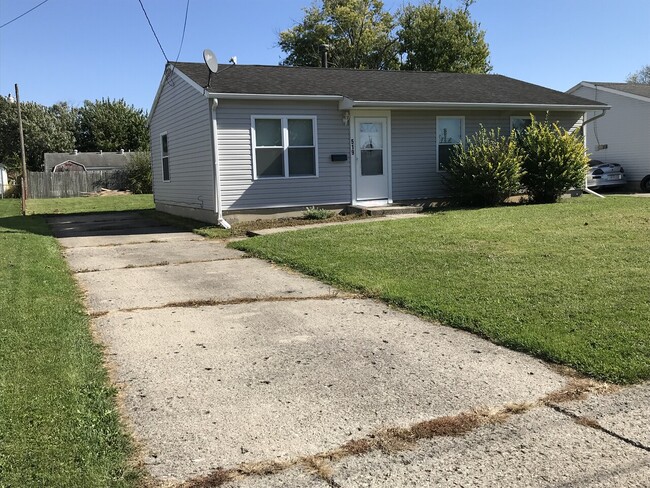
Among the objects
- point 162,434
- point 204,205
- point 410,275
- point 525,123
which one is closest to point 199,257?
point 410,275

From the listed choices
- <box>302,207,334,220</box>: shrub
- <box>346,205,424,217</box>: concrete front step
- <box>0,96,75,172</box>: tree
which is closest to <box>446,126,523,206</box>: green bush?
<box>346,205,424,217</box>: concrete front step

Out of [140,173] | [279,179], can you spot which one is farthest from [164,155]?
[140,173]

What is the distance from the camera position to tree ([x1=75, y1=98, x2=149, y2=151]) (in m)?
58.0

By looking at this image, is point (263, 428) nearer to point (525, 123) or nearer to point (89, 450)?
point (89, 450)

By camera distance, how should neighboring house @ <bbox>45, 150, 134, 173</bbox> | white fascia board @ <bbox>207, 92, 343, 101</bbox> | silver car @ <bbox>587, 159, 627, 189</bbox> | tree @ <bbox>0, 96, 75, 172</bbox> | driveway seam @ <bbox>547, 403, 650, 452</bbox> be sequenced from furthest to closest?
tree @ <bbox>0, 96, 75, 172</bbox>
neighboring house @ <bbox>45, 150, 134, 173</bbox>
silver car @ <bbox>587, 159, 627, 189</bbox>
white fascia board @ <bbox>207, 92, 343, 101</bbox>
driveway seam @ <bbox>547, 403, 650, 452</bbox>

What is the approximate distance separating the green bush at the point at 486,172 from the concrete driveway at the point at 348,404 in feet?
28.5

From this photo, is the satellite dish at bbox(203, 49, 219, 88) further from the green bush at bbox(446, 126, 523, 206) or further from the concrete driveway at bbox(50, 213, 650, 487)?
the concrete driveway at bbox(50, 213, 650, 487)

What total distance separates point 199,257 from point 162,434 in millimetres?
6361

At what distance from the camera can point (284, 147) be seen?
1352cm

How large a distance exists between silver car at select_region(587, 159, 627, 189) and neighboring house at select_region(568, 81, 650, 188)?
0.72 m

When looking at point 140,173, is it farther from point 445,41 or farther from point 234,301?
point 234,301

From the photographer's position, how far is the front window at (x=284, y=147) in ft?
43.8

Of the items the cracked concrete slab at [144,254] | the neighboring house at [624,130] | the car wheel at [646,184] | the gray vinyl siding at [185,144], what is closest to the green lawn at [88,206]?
the gray vinyl siding at [185,144]

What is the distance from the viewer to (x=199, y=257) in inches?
368
